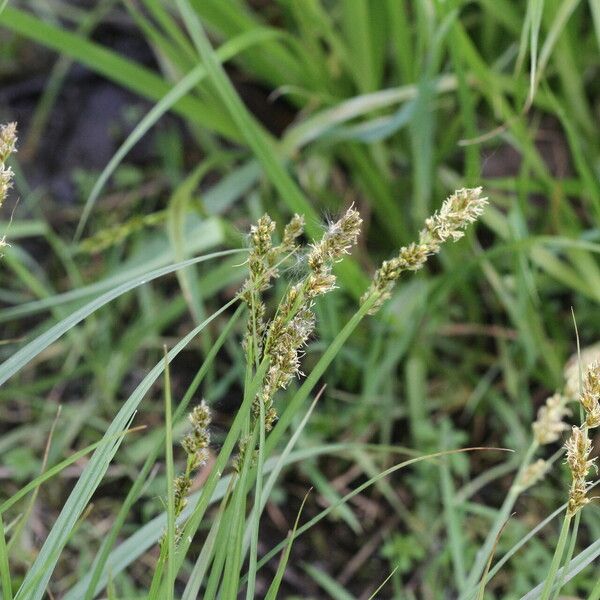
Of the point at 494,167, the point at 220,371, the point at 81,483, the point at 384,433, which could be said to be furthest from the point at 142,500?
the point at 494,167

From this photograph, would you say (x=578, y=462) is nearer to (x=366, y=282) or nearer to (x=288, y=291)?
(x=288, y=291)

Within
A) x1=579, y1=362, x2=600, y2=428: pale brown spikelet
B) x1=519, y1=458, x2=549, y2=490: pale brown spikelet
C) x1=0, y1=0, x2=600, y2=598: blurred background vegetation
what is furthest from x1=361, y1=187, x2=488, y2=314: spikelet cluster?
x1=0, y1=0, x2=600, y2=598: blurred background vegetation

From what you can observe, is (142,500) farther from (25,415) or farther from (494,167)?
(494,167)

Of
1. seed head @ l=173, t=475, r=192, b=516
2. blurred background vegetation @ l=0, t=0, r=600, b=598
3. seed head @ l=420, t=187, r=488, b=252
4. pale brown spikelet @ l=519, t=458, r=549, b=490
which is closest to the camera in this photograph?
seed head @ l=420, t=187, r=488, b=252

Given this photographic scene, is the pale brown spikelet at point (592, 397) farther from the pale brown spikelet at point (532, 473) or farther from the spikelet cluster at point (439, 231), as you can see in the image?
the pale brown spikelet at point (532, 473)

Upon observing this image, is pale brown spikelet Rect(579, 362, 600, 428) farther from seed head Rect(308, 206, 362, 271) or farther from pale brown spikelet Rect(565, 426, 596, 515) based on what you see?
seed head Rect(308, 206, 362, 271)

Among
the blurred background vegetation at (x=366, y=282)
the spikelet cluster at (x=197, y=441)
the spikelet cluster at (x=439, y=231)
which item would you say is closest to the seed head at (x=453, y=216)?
the spikelet cluster at (x=439, y=231)

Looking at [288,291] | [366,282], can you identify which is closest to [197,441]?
[288,291]

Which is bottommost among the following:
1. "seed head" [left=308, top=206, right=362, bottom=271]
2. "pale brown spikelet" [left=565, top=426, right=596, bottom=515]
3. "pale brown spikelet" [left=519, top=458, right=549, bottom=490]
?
"pale brown spikelet" [left=519, top=458, right=549, bottom=490]
